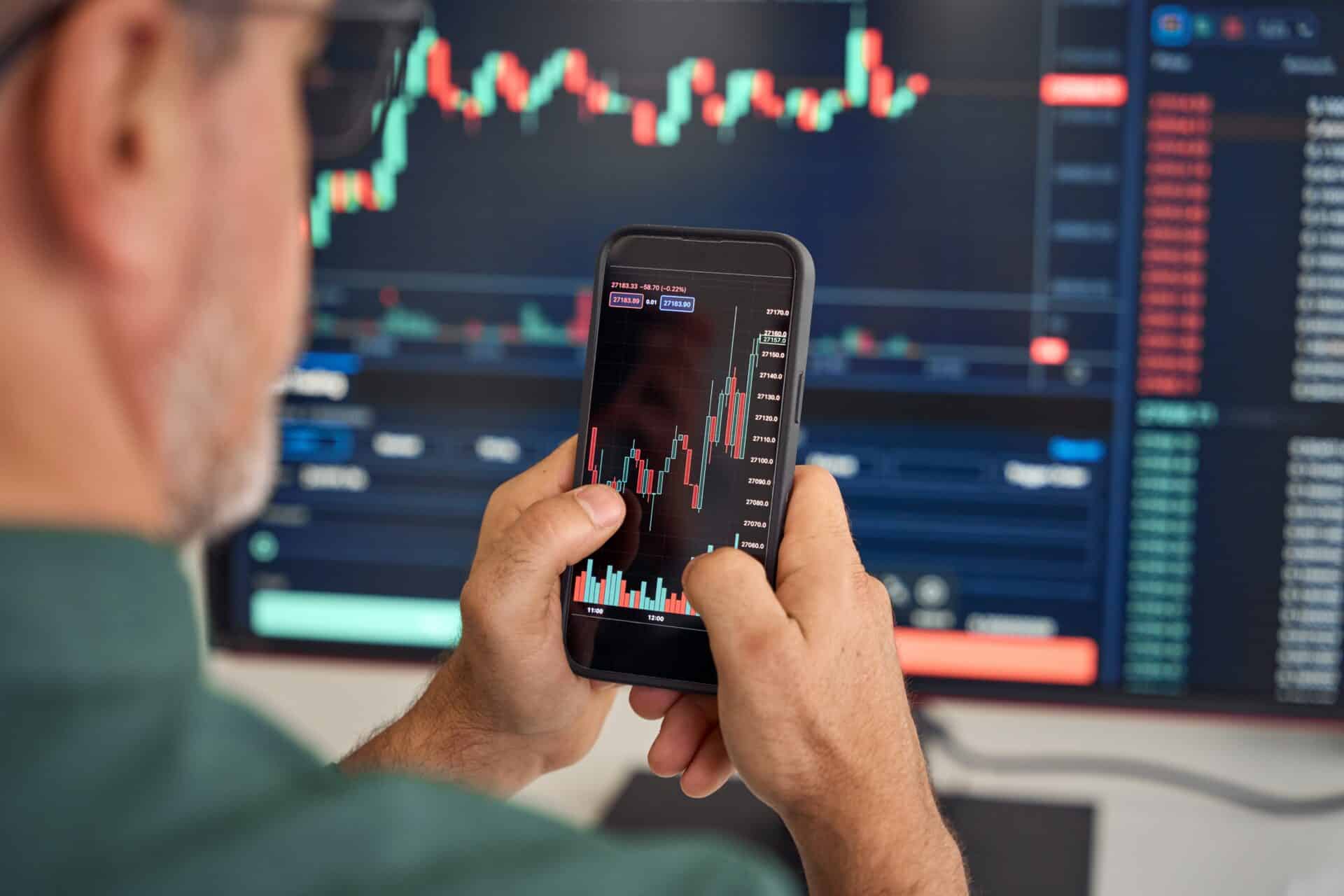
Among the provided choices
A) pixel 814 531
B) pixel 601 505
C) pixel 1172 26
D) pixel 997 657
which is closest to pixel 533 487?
pixel 601 505

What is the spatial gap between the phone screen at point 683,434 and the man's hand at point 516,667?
2 cm

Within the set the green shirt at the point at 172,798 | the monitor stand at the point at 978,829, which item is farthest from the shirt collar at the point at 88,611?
the monitor stand at the point at 978,829

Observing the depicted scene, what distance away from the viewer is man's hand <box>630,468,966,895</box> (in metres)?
0.57

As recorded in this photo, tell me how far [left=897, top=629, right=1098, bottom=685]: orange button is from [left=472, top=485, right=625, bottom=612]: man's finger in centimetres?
41

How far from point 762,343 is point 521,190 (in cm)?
40

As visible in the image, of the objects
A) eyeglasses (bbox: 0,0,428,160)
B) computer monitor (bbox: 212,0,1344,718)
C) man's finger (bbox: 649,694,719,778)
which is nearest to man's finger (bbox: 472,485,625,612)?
man's finger (bbox: 649,694,719,778)

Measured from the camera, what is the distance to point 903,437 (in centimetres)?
97

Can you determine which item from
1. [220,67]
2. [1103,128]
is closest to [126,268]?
[220,67]

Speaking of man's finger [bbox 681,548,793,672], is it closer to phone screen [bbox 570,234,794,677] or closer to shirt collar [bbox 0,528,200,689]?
phone screen [bbox 570,234,794,677]

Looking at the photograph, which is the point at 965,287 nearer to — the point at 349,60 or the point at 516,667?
the point at 516,667

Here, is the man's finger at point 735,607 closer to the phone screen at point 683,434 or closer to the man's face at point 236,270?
the phone screen at point 683,434

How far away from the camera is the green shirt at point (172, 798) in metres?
0.28

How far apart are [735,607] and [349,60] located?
1.01 ft

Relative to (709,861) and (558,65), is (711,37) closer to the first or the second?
(558,65)
